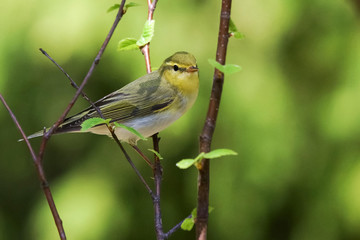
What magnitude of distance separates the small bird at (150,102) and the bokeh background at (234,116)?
867 mm

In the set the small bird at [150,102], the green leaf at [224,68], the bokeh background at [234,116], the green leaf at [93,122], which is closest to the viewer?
the green leaf at [224,68]

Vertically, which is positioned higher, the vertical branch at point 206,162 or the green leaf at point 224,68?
the green leaf at point 224,68

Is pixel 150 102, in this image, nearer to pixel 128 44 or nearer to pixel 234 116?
pixel 128 44

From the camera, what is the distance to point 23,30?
2.85 m

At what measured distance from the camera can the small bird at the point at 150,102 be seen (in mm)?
1570

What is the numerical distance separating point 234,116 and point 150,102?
3.29 feet

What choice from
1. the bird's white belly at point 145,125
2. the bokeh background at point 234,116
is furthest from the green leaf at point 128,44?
the bokeh background at point 234,116

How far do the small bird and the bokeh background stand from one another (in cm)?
87

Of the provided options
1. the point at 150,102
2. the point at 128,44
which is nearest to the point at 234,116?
the point at 150,102

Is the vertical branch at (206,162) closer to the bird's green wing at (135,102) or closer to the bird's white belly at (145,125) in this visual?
the bird's white belly at (145,125)

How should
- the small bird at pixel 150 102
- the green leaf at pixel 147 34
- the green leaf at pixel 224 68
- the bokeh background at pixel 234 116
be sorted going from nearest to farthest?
the green leaf at pixel 224 68 → the green leaf at pixel 147 34 → the small bird at pixel 150 102 → the bokeh background at pixel 234 116

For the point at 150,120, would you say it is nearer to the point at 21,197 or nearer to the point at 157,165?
the point at 157,165

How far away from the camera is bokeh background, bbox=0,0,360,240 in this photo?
2721 millimetres

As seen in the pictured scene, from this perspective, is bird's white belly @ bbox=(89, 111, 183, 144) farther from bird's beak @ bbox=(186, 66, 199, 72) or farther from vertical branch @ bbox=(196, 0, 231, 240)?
vertical branch @ bbox=(196, 0, 231, 240)
